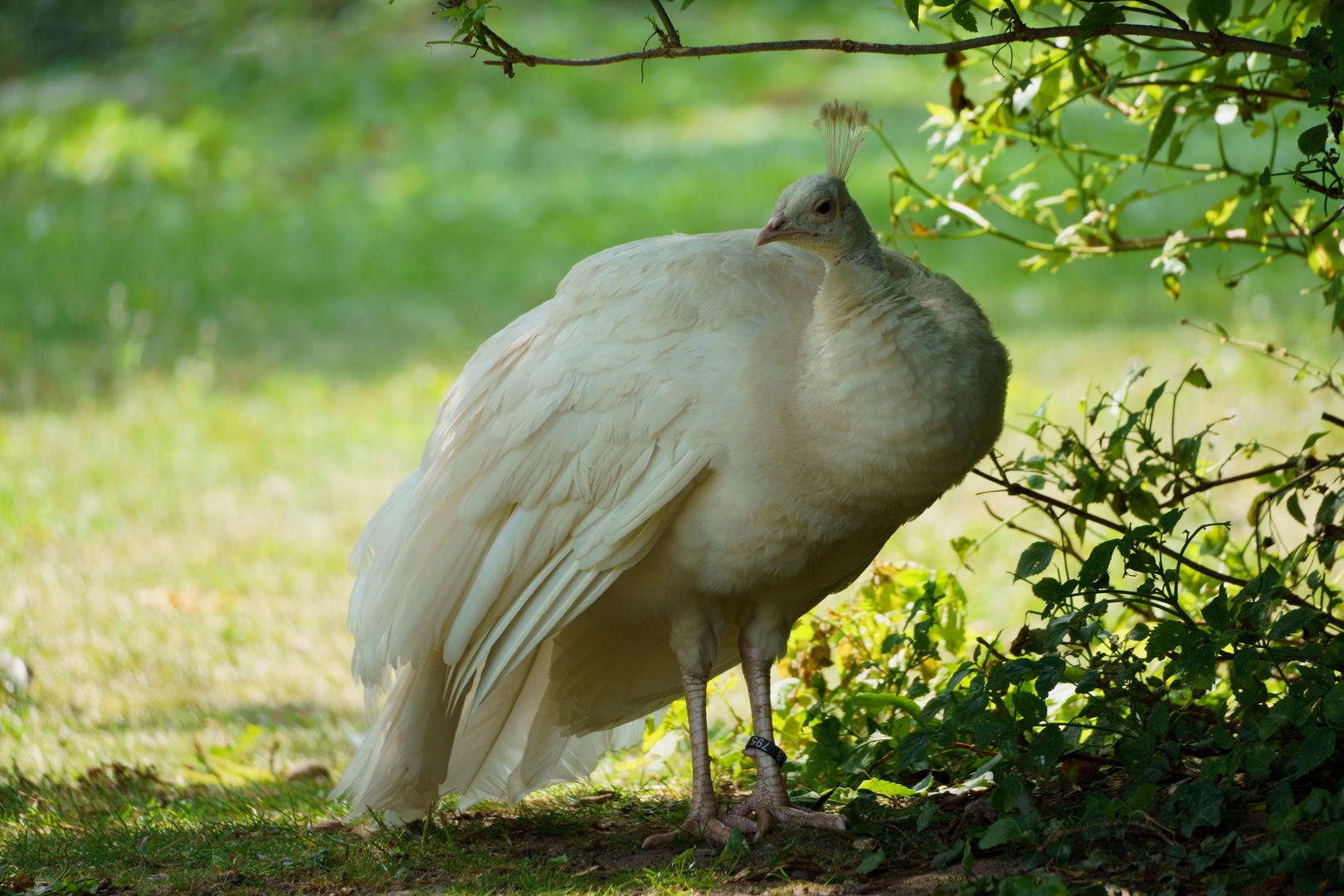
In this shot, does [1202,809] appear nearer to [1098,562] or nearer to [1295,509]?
[1098,562]

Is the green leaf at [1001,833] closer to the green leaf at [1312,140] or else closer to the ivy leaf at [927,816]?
the ivy leaf at [927,816]

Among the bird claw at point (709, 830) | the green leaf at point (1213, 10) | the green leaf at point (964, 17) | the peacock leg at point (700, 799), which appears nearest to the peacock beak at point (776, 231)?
the green leaf at point (964, 17)

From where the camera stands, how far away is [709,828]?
3.02 m

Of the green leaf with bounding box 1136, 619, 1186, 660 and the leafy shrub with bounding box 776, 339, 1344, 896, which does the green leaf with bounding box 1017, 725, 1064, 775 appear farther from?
the green leaf with bounding box 1136, 619, 1186, 660

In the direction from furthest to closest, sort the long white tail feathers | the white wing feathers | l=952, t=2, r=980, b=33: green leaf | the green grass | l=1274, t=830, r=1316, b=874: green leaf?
the green grass → the long white tail feathers → the white wing feathers → l=952, t=2, r=980, b=33: green leaf → l=1274, t=830, r=1316, b=874: green leaf

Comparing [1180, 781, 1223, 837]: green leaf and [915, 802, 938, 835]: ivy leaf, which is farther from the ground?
[1180, 781, 1223, 837]: green leaf

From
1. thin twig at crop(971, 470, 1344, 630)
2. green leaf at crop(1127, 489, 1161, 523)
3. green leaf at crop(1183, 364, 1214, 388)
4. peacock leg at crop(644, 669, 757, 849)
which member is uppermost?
green leaf at crop(1183, 364, 1214, 388)

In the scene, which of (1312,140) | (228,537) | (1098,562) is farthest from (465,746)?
(228,537)

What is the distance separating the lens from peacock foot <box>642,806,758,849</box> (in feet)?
9.82

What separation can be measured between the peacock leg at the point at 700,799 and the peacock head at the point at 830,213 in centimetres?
101

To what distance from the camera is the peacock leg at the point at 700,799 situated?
3.02m

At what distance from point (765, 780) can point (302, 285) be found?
7.27 metres

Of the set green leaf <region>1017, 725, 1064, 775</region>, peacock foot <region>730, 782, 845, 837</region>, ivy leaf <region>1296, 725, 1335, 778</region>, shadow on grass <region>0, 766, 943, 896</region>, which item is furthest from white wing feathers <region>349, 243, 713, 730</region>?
ivy leaf <region>1296, 725, 1335, 778</region>

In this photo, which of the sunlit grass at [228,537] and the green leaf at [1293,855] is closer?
the green leaf at [1293,855]
